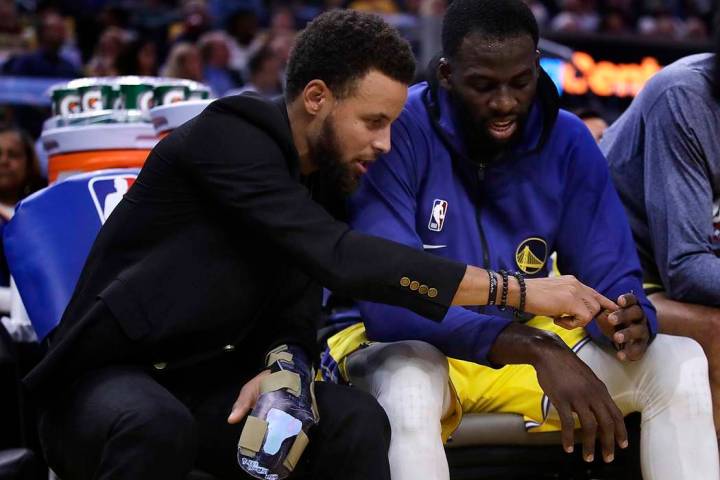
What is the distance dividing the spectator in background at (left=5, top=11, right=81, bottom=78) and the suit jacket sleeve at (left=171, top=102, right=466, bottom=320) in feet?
18.2

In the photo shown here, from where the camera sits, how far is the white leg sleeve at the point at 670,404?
2.38 m

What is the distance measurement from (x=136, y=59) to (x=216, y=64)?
77 centimetres

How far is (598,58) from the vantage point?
9078 millimetres

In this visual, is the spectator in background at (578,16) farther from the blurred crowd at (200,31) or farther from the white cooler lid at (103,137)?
the white cooler lid at (103,137)

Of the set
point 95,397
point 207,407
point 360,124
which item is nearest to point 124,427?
point 95,397

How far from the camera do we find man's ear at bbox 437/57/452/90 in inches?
107

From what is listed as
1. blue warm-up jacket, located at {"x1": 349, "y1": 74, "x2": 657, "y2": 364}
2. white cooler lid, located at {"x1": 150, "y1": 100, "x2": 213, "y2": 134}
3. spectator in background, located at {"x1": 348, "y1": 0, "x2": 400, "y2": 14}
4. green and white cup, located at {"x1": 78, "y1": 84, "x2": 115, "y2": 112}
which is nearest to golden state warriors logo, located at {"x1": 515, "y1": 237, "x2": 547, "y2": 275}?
blue warm-up jacket, located at {"x1": 349, "y1": 74, "x2": 657, "y2": 364}

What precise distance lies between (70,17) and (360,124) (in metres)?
7.57

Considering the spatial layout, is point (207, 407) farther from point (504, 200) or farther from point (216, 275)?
point (504, 200)

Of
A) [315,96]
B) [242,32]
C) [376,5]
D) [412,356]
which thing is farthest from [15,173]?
[376,5]

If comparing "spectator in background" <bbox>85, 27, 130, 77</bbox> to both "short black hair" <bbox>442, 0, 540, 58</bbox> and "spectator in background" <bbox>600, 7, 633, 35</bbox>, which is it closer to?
"short black hair" <bbox>442, 0, 540, 58</bbox>

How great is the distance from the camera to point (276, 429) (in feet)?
6.88

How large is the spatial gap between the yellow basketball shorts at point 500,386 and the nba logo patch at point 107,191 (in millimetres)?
740

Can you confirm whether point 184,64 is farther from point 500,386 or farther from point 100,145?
point 500,386
